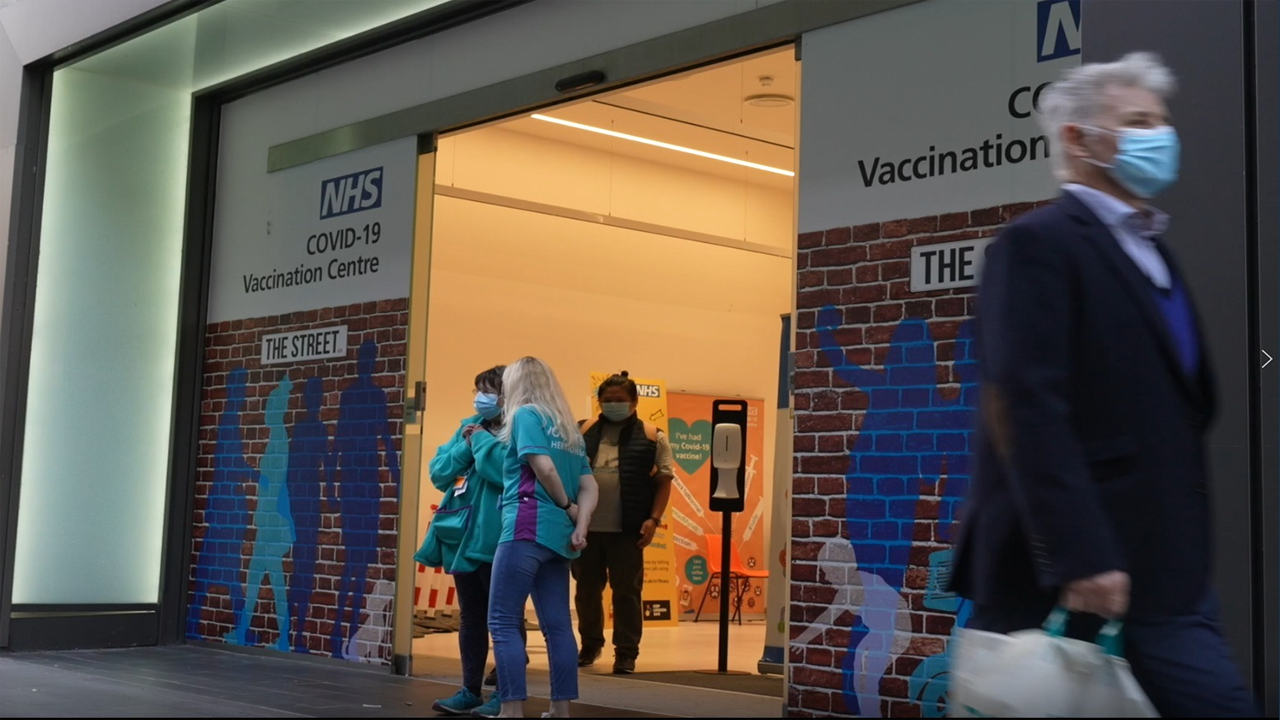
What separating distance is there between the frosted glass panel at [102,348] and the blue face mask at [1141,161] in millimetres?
7805

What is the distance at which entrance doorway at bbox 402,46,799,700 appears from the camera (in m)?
11.2

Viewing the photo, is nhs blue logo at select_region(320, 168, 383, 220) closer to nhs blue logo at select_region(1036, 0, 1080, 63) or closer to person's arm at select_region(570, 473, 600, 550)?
person's arm at select_region(570, 473, 600, 550)

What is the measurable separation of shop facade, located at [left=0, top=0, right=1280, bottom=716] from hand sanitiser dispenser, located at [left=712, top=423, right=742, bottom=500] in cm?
35

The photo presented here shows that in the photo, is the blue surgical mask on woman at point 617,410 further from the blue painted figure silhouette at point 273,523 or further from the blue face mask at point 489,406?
the blue face mask at point 489,406

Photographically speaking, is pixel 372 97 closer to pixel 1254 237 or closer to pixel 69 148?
pixel 69 148

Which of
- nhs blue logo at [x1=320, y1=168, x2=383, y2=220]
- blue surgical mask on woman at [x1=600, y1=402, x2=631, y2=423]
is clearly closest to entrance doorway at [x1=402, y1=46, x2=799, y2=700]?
nhs blue logo at [x1=320, y1=168, x2=383, y2=220]

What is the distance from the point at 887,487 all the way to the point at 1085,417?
343cm

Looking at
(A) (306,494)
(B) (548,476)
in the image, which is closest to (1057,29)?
(B) (548,476)

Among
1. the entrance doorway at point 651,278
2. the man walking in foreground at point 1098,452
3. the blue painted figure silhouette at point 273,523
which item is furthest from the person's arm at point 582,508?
the entrance doorway at point 651,278

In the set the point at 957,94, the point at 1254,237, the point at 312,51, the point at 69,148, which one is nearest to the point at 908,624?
the point at 957,94

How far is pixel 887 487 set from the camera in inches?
217

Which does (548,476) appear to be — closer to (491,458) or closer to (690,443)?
(491,458)

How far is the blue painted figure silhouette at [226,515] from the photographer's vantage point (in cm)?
885

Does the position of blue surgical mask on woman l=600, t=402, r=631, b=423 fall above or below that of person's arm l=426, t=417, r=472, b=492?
above
